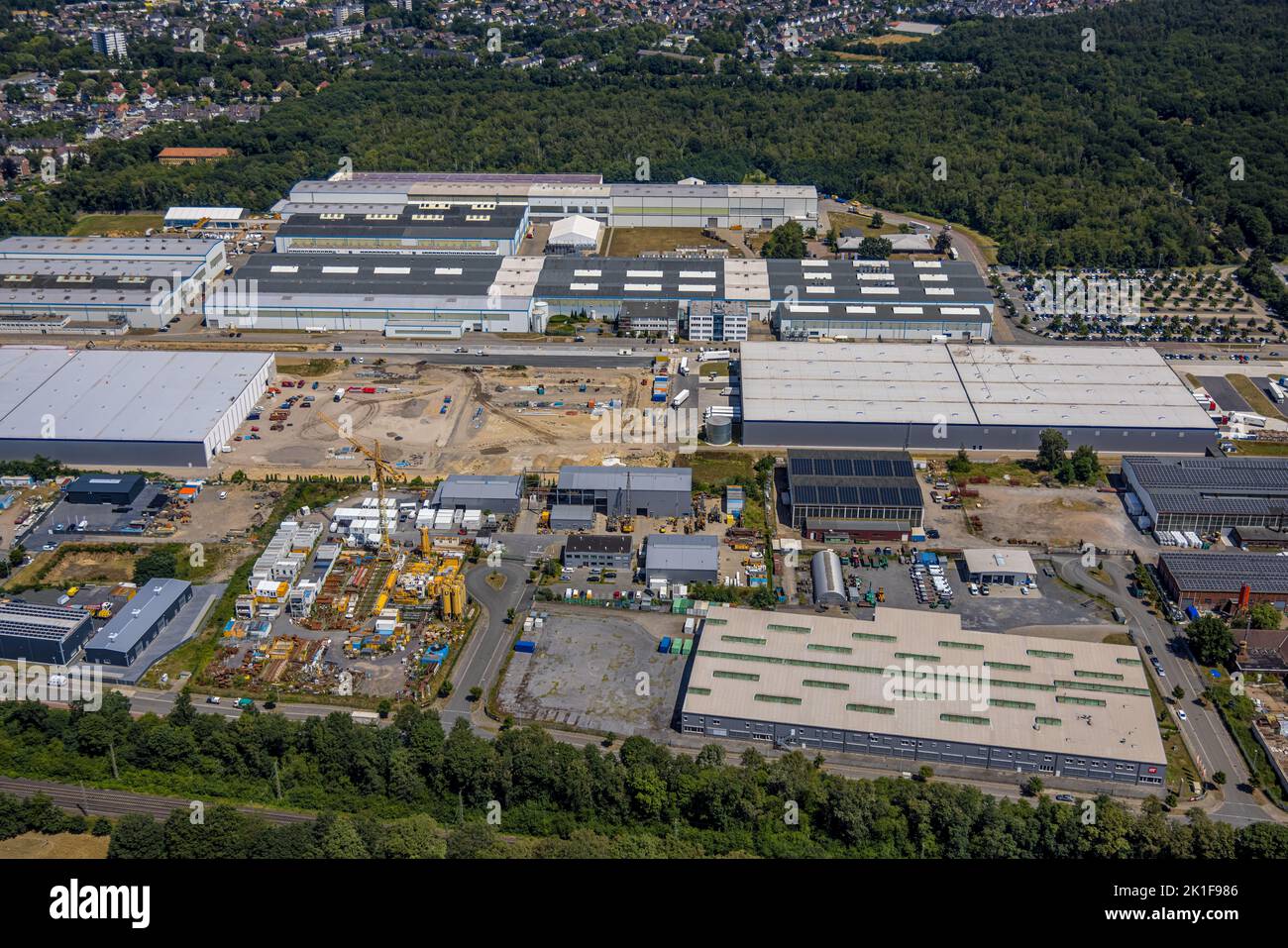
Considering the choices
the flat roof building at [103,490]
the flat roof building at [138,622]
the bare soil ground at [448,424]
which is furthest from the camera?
the bare soil ground at [448,424]

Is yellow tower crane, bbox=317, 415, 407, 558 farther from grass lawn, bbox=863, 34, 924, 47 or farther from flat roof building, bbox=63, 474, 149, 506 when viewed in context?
grass lawn, bbox=863, 34, 924, 47

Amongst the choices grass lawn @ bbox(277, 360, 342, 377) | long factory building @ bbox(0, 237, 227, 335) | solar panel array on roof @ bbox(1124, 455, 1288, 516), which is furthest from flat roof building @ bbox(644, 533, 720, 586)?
long factory building @ bbox(0, 237, 227, 335)

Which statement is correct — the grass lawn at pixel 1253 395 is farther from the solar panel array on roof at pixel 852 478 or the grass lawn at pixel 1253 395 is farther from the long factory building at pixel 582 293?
the solar panel array on roof at pixel 852 478

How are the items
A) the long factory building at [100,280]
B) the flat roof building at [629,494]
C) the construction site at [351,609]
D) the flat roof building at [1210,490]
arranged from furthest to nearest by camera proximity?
the long factory building at [100,280] → the flat roof building at [629,494] → the flat roof building at [1210,490] → the construction site at [351,609]

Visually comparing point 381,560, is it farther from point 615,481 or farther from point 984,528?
point 984,528

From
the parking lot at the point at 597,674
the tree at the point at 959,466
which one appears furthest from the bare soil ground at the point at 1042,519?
the parking lot at the point at 597,674

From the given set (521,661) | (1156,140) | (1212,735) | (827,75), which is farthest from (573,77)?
(1212,735)

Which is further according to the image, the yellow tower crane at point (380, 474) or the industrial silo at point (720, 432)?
the industrial silo at point (720, 432)
